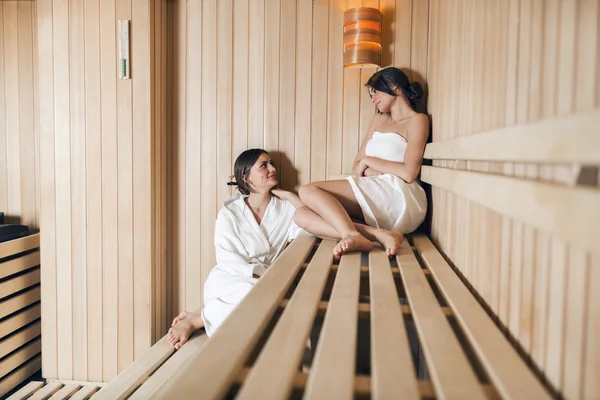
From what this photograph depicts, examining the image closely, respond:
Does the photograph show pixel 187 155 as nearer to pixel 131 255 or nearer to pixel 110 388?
pixel 131 255

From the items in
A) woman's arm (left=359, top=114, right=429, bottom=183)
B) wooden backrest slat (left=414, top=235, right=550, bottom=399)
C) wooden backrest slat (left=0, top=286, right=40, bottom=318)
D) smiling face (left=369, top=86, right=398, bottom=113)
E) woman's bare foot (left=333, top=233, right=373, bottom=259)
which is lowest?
wooden backrest slat (left=0, top=286, right=40, bottom=318)

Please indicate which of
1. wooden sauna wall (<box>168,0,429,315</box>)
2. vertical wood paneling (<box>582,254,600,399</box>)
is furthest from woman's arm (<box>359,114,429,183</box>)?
vertical wood paneling (<box>582,254,600,399</box>)

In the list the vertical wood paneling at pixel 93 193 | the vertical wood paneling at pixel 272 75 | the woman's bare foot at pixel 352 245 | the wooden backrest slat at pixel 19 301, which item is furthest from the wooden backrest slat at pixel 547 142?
the wooden backrest slat at pixel 19 301

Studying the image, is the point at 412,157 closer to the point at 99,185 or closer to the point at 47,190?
the point at 99,185

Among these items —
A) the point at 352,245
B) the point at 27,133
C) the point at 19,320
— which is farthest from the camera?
the point at 27,133

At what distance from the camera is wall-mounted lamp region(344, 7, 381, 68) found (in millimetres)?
2545

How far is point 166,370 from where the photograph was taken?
218cm

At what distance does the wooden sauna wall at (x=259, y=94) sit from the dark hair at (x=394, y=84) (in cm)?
17

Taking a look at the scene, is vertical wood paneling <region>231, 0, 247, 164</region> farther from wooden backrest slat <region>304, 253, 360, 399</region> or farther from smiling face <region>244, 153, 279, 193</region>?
wooden backrest slat <region>304, 253, 360, 399</region>

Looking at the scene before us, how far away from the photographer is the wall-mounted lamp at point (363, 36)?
2545 millimetres

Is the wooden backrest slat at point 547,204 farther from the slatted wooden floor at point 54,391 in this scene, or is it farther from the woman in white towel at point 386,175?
the slatted wooden floor at point 54,391

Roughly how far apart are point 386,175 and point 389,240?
1.64 feet

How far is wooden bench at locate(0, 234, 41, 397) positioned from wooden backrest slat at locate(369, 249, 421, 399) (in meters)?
2.31

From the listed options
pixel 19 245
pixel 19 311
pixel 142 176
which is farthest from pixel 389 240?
pixel 19 311
